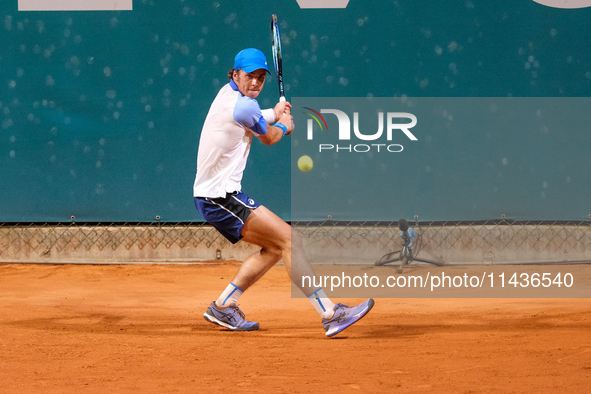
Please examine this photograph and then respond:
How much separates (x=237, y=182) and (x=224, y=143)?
23cm

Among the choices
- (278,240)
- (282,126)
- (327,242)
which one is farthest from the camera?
(327,242)

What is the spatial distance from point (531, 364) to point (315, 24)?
3.93 metres

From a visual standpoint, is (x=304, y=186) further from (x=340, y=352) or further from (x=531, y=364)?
(x=531, y=364)

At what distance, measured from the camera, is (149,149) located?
6.33 meters

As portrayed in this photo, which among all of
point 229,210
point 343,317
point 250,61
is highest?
point 250,61

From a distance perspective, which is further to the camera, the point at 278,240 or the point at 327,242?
the point at 327,242

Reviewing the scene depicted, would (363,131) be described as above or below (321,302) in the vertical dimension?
above

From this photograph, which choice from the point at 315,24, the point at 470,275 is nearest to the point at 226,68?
the point at 315,24

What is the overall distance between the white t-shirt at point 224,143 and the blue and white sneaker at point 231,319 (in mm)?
688

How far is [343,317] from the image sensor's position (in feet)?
12.2

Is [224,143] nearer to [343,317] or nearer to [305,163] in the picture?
[343,317]

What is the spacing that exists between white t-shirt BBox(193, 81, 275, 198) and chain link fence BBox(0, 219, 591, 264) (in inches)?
99.6

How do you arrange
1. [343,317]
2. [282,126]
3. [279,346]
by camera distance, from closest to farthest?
1. [279,346]
2. [343,317]
3. [282,126]

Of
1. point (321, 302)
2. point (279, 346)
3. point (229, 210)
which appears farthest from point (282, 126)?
point (279, 346)
